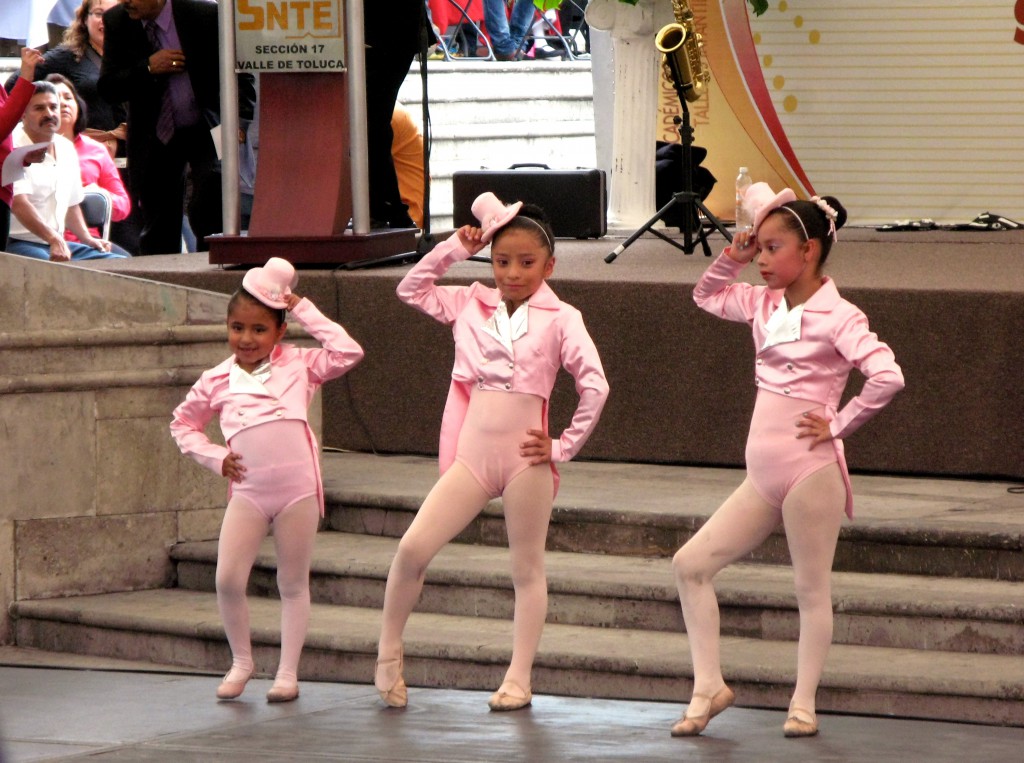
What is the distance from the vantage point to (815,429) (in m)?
5.05

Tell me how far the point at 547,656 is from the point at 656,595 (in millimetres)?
471

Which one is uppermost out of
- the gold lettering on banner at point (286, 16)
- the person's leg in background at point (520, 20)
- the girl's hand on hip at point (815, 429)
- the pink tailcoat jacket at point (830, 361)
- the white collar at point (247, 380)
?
the person's leg in background at point (520, 20)

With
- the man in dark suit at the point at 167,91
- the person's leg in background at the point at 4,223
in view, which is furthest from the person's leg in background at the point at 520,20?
the person's leg in background at the point at 4,223

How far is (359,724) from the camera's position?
5434mm

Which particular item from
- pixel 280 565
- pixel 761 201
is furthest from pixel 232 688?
pixel 761 201

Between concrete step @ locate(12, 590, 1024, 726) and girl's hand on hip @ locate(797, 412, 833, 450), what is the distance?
0.86m

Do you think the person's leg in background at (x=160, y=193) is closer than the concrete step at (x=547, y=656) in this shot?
No

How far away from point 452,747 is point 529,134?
1264 cm

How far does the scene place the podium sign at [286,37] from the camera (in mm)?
8625

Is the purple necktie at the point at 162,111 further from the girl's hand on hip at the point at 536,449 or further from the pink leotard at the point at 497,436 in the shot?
the girl's hand on hip at the point at 536,449

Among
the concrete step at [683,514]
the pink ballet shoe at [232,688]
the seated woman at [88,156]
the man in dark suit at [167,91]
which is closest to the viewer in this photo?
the pink ballet shoe at [232,688]

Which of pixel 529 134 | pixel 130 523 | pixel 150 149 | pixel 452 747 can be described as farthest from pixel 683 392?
pixel 529 134

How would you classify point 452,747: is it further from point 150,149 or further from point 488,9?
point 488,9

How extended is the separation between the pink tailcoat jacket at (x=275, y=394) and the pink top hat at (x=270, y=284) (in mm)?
77
